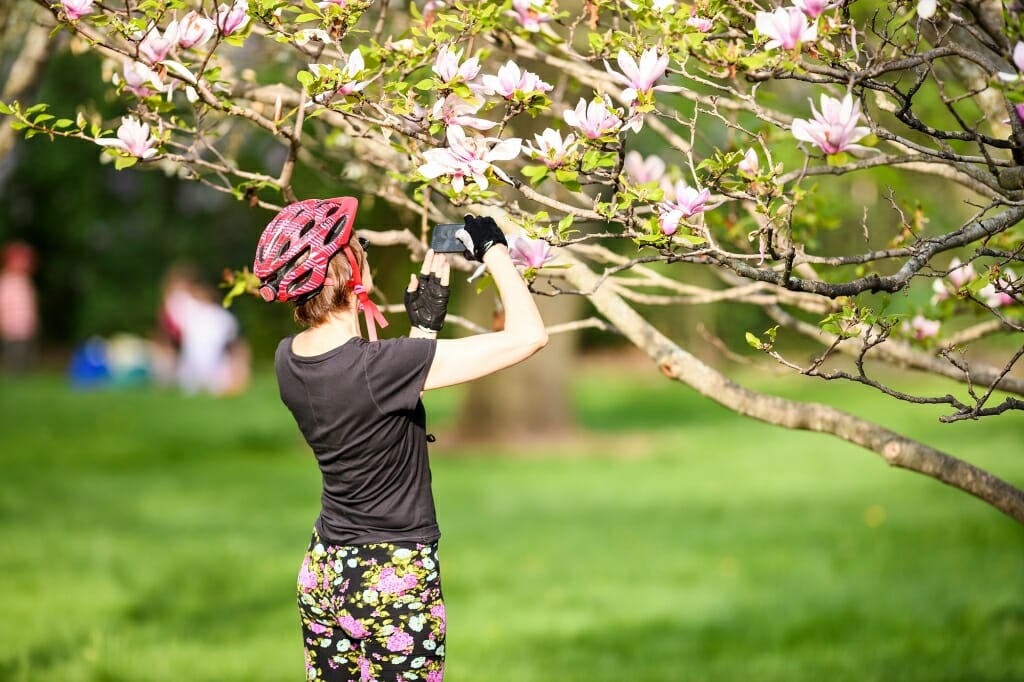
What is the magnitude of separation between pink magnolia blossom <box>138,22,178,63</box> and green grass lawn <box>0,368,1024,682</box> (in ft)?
12.9

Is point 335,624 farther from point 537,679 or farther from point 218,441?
point 218,441

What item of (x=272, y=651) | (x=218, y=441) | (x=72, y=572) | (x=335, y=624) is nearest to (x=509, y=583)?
(x=272, y=651)

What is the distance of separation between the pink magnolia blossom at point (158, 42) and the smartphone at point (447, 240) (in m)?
0.96

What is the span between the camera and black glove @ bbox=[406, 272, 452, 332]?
3602mm

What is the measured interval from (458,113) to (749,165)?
805mm

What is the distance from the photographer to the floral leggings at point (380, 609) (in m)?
3.43

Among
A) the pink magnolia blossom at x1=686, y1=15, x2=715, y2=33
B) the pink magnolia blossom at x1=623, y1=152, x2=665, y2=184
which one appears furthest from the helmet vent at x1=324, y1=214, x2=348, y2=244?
the pink magnolia blossom at x1=623, y1=152, x2=665, y2=184

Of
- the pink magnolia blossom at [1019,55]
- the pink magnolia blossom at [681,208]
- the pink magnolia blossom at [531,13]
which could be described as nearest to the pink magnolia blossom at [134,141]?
the pink magnolia blossom at [531,13]

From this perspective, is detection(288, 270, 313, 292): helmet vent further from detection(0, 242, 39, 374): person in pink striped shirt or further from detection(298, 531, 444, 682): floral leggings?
detection(0, 242, 39, 374): person in pink striped shirt

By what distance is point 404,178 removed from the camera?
3.78m

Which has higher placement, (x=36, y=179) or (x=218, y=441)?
(x=36, y=179)

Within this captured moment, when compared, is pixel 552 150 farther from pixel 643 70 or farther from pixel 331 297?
pixel 331 297

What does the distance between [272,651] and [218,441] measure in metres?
10.6

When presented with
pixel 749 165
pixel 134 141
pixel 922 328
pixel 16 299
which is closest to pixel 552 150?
pixel 749 165
